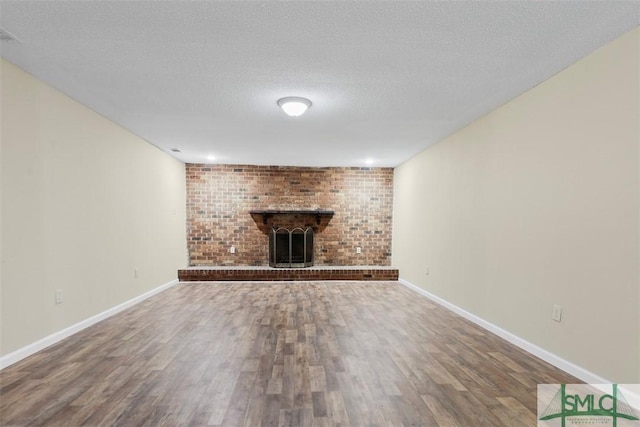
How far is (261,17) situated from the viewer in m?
1.66

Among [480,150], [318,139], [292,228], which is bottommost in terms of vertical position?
[292,228]

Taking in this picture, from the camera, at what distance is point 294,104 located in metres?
2.74

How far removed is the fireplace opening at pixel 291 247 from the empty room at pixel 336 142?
5.66 ft

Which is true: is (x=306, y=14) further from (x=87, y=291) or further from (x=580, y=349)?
(x=87, y=291)

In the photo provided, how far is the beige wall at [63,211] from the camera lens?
2236mm

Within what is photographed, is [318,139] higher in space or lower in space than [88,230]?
higher

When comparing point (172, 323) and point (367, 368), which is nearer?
point (367, 368)

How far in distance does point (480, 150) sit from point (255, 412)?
3247 millimetres

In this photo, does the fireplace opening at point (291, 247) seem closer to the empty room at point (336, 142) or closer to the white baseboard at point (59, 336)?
the empty room at point (336, 142)

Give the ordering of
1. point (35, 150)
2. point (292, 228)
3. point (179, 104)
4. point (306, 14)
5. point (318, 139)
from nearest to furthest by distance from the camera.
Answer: point (306, 14) < point (35, 150) < point (179, 104) < point (318, 139) < point (292, 228)

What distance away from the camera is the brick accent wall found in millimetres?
5957

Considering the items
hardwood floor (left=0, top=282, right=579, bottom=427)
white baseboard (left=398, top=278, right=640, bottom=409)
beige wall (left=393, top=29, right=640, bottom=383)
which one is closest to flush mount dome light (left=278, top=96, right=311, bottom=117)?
beige wall (left=393, top=29, right=640, bottom=383)

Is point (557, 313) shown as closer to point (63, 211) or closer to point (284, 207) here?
point (63, 211)

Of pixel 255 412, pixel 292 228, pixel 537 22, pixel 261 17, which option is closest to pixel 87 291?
pixel 255 412
